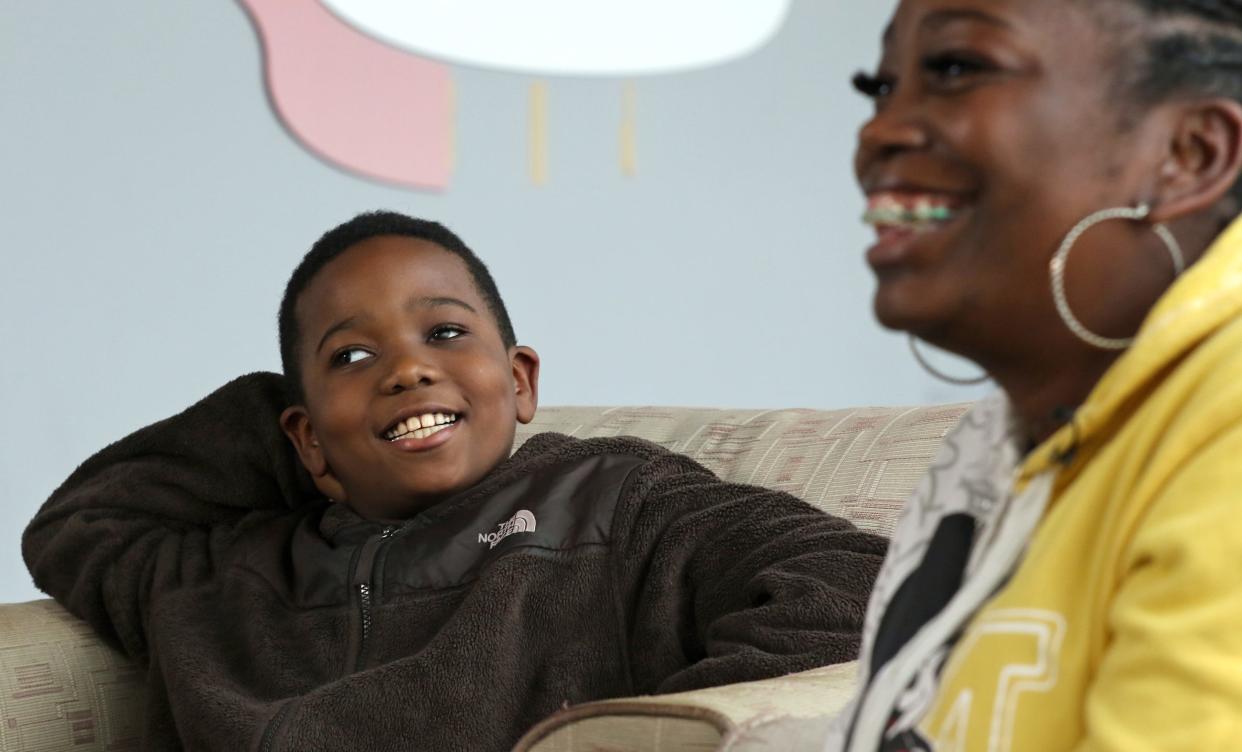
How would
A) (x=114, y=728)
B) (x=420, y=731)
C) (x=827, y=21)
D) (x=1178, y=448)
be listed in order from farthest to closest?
(x=827, y=21) < (x=114, y=728) < (x=420, y=731) < (x=1178, y=448)

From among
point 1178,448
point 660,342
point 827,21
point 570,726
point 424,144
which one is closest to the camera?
point 1178,448

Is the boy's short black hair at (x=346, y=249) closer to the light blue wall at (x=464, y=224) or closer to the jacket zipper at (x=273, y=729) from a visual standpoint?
the jacket zipper at (x=273, y=729)

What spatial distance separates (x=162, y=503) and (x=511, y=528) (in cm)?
48

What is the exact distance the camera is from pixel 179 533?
1.62m

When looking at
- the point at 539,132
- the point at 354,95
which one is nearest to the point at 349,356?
the point at 354,95

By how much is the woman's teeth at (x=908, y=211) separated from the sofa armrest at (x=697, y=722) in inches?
12.4

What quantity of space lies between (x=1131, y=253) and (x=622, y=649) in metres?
0.83

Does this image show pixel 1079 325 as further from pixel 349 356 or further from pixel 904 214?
pixel 349 356

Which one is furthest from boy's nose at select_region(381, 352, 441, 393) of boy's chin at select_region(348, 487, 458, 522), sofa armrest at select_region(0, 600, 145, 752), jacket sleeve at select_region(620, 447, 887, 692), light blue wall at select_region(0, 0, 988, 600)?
light blue wall at select_region(0, 0, 988, 600)

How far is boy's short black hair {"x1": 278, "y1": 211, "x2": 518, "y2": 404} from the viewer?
60.6 inches

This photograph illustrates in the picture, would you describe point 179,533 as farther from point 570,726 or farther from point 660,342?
point 660,342

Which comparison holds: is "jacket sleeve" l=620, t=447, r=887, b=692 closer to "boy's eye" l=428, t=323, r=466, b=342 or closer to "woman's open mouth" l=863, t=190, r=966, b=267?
"boy's eye" l=428, t=323, r=466, b=342

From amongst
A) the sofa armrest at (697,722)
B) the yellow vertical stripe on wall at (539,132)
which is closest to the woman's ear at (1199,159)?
the sofa armrest at (697,722)

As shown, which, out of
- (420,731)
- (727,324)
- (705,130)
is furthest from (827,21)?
(420,731)
